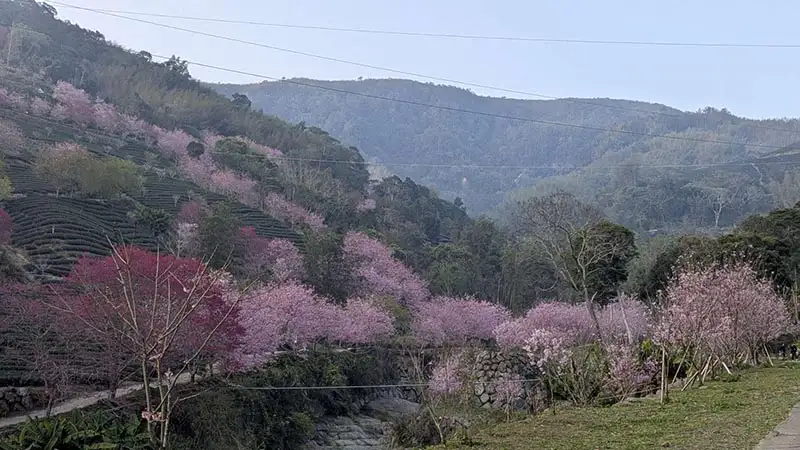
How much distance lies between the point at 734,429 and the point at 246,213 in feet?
137

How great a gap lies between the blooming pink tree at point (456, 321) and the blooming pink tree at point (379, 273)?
7.54 feet

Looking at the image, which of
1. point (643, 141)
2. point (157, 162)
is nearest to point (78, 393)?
point (157, 162)

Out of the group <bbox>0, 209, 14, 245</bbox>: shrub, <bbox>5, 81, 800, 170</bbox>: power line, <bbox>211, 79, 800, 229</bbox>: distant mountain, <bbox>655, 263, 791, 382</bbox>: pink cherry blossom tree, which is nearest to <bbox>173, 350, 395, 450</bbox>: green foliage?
<bbox>655, 263, 791, 382</bbox>: pink cherry blossom tree

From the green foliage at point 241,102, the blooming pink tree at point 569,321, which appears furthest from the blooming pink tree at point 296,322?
the green foliage at point 241,102

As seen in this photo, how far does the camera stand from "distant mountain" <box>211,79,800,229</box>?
8962cm

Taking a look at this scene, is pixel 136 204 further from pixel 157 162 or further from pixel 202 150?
pixel 202 150

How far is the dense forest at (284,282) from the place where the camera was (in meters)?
15.0

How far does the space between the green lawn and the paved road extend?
14 cm

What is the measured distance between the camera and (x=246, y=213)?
Answer: 46938mm

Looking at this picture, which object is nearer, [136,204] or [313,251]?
[313,251]

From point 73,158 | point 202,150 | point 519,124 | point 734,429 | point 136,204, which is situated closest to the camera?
point 734,429

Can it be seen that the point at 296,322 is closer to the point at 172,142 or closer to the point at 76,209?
the point at 76,209

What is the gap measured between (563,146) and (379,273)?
125103 mm

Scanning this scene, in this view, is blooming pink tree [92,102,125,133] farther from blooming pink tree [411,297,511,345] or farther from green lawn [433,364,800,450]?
green lawn [433,364,800,450]
